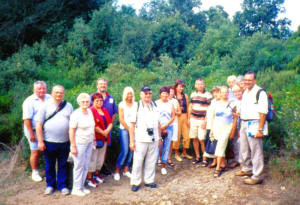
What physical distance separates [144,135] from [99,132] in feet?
2.79

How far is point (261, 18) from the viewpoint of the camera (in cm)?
3688

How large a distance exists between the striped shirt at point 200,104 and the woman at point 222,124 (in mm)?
511

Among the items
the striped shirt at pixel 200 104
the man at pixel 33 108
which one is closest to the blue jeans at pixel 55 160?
the man at pixel 33 108

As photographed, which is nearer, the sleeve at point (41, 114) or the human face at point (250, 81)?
the sleeve at point (41, 114)

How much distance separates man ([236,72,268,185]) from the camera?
191 inches

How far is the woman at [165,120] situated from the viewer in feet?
19.5

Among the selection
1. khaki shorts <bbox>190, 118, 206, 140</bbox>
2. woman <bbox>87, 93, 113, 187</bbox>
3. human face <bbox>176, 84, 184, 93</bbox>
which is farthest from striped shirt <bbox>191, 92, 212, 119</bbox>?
woman <bbox>87, 93, 113, 187</bbox>

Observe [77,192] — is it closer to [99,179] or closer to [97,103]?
[99,179]

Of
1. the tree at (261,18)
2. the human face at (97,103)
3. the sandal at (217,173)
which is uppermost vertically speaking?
the tree at (261,18)

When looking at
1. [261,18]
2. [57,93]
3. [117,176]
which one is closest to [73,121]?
[57,93]

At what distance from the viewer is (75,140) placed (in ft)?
15.8

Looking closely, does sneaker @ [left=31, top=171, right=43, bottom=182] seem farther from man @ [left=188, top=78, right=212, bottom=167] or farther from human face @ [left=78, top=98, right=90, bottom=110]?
man @ [left=188, top=78, right=212, bottom=167]

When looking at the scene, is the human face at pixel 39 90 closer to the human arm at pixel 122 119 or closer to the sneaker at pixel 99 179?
the human arm at pixel 122 119

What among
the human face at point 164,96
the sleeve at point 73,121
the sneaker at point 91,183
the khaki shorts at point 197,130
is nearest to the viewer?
the sleeve at point 73,121
